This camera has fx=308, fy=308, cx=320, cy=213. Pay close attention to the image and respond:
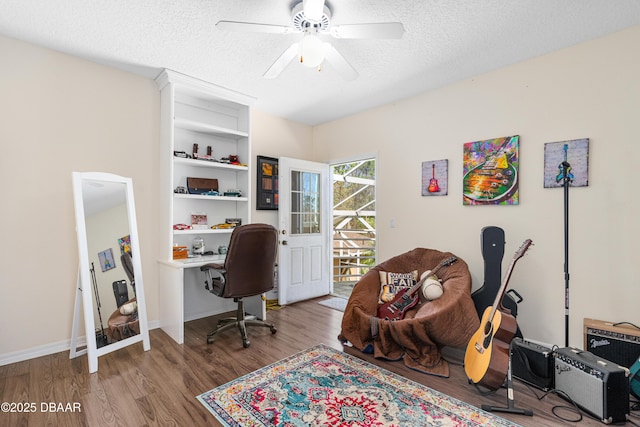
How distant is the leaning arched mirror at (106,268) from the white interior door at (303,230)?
177 cm

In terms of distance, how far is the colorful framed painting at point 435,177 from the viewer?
135 inches

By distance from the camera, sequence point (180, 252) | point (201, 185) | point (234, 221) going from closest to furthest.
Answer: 1. point (180, 252)
2. point (201, 185)
3. point (234, 221)

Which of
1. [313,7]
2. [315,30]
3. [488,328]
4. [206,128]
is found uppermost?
[315,30]

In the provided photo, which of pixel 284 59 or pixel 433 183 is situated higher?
pixel 284 59

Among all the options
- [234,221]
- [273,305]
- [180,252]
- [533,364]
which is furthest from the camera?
[273,305]

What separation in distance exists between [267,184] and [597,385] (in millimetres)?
3754

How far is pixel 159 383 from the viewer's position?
222cm

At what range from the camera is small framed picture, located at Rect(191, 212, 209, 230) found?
361 cm

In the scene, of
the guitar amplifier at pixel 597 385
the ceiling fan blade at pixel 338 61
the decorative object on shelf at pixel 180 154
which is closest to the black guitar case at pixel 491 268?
the guitar amplifier at pixel 597 385

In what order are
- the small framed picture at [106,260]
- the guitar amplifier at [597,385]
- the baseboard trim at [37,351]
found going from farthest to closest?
1. the small framed picture at [106,260]
2. the baseboard trim at [37,351]
3. the guitar amplifier at [597,385]

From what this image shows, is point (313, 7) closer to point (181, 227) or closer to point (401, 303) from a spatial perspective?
point (401, 303)

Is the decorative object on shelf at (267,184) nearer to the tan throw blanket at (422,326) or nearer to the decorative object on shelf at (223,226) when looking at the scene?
the decorative object on shelf at (223,226)

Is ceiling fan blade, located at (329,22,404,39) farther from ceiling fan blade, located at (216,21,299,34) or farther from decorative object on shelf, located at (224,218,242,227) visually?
decorative object on shelf, located at (224,218,242,227)

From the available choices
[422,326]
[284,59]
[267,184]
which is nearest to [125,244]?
[267,184]
